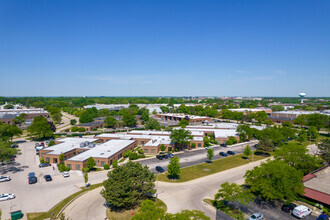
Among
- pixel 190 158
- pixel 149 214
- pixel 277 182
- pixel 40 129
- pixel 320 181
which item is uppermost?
pixel 40 129

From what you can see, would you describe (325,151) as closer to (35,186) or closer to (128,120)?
(35,186)

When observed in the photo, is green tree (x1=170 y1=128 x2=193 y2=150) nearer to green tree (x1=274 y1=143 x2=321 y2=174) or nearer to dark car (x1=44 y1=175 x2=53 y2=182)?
green tree (x1=274 y1=143 x2=321 y2=174)

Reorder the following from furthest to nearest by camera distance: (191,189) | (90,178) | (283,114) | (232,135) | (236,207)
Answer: (283,114)
(232,135)
(90,178)
(191,189)
(236,207)

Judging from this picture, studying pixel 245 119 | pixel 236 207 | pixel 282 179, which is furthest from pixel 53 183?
pixel 245 119

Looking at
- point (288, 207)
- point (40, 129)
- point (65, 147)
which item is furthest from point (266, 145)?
point (40, 129)

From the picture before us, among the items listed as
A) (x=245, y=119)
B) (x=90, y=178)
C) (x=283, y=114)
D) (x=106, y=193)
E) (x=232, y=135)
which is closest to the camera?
(x=106, y=193)

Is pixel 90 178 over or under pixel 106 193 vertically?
under

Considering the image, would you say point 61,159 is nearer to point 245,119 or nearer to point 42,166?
point 42,166
